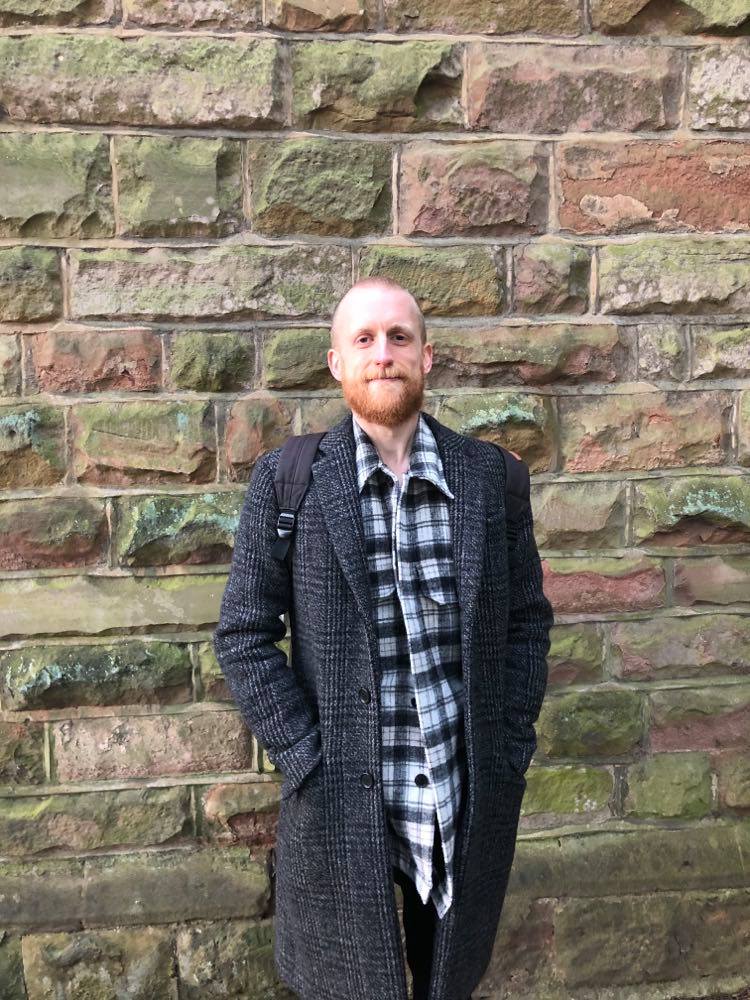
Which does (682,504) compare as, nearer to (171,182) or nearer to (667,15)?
(667,15)

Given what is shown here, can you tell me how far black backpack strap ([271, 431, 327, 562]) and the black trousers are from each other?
72cm

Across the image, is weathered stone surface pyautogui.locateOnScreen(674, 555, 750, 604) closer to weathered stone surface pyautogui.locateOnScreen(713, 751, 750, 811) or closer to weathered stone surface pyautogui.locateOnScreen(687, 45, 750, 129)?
weathered stone surface pyautogui.locateOnScreen(713, 751, 750, 811)

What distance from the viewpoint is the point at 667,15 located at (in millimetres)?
2631

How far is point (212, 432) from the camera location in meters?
2.58

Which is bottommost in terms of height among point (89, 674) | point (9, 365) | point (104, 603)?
point (89, 674)

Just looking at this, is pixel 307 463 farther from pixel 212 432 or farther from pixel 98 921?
pixel 98 921

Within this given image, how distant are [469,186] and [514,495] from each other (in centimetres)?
112

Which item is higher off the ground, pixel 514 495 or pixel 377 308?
pixel 377 308

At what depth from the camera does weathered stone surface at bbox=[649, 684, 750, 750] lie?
2770 mm

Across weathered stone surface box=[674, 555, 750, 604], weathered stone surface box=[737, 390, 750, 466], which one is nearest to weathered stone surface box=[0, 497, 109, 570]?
weathered stone surface box=[674, 555, 750, 604]

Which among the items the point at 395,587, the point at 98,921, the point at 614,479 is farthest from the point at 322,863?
the point at 614,479

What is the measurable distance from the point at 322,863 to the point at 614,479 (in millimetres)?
1481

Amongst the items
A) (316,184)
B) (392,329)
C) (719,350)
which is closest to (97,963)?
(392,329)

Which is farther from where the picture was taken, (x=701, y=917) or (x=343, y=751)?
(x=701, y=917)
